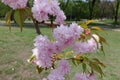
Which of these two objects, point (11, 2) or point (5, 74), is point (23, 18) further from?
point (5, 74)

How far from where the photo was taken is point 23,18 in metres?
1.38

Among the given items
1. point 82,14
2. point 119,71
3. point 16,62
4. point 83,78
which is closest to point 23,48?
point 16,62

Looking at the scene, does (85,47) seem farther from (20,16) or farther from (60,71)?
(20,16)

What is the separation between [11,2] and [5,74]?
14.8 ft

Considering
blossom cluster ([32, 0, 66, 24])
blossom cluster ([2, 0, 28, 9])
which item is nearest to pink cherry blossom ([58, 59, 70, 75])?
blossom cluster ([32, 0, 66, 24])

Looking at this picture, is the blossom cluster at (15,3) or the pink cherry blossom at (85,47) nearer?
the blossom cluster at (15,3)

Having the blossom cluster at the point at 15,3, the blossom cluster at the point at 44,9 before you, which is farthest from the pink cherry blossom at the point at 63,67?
the blossom cluster at the point at 15,3

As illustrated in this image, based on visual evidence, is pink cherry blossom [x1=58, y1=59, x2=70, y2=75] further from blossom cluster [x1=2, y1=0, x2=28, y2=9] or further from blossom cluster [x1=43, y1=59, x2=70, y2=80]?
blossom cluster [x1=2, y1=0, x2=28, y2=9]

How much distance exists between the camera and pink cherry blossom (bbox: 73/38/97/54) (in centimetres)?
144

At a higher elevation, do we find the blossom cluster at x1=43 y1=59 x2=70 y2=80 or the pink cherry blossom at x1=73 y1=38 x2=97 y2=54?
the pink cherry blossom at x1=73 y1=38 x2=97 y2=54

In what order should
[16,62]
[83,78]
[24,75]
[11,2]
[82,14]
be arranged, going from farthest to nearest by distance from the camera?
1. [82,14]
2. [16,62]
3. [24,75]
4. [83,78]
5. [11,2]

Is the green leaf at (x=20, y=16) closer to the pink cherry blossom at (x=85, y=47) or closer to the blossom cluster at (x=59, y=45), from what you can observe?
the blossom cluster at (x=59, y=45)

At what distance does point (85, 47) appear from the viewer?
4.83 feet

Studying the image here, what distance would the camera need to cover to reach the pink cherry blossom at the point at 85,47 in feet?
4.73
